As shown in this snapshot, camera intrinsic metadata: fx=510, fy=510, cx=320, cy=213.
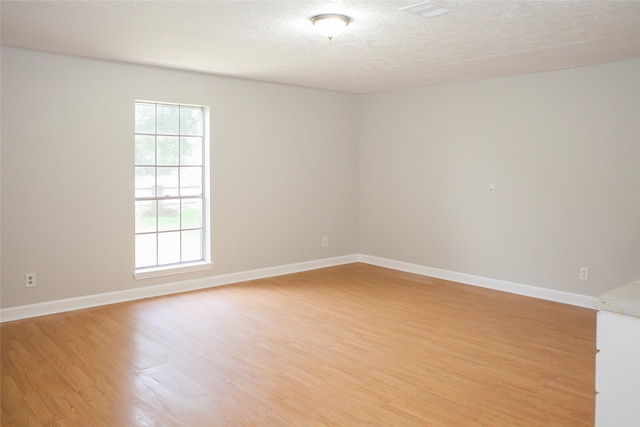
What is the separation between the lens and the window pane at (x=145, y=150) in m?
5.36

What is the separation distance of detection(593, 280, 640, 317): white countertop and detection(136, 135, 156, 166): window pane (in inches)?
185

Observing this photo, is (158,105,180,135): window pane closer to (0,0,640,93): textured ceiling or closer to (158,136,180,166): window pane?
(158,136,180,166): window pane

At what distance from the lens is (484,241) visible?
594 cm

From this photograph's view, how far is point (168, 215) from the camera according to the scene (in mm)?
5645

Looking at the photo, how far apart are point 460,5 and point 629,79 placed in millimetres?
2514

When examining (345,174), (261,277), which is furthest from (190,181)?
(345,174)

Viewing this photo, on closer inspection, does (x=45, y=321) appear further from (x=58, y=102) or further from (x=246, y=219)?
(x=246, y=219)

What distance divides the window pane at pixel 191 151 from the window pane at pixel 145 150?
1.10 feet

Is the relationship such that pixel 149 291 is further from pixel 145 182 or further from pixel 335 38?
pixel 335 38

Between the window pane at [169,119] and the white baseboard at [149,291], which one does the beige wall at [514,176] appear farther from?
the window pane at [169,119]

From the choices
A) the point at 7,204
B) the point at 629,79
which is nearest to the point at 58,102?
the point at 7,204

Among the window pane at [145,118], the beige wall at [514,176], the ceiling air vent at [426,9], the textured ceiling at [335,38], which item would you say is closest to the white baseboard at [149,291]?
the beige wall at [514,176]

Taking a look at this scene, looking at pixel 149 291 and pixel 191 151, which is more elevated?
pixel 191 151

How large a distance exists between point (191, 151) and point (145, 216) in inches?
35.6
